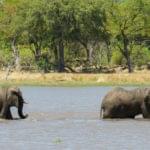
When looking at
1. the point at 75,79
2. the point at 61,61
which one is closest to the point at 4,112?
the point at 75,79

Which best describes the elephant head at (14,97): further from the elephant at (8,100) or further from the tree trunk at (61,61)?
the tree trunk at (61,61)

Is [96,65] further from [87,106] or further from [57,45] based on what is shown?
[87,106]

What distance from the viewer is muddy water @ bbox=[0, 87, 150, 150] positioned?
22.4 metres

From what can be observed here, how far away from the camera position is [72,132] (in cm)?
2603

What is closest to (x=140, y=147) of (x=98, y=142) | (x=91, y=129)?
(x=98, y=142)

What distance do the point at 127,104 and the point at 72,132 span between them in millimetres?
5023

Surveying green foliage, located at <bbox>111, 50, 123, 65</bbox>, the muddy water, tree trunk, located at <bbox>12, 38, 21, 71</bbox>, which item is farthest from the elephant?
green foliage, located at <bbox>111, 50, 123, 65</bbox>

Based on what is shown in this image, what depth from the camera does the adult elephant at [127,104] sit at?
30391 mm

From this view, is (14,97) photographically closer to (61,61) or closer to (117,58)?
(61,61)

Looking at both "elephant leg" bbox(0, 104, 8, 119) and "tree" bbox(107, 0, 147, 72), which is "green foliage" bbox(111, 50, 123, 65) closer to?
"tree" bbox(107, 0, 147, 72)

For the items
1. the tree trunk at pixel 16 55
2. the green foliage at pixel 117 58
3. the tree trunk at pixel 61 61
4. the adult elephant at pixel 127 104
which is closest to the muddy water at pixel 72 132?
the adult elephant at pixel 127 104

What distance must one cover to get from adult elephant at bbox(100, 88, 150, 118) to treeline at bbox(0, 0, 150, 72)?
4867 cm

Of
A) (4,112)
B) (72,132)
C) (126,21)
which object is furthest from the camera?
(126,21)

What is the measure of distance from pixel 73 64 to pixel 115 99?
5728cm
